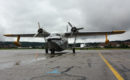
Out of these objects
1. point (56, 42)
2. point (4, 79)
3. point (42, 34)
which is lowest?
point (4, 79)

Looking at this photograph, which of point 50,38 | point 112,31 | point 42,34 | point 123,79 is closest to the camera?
point 123,79

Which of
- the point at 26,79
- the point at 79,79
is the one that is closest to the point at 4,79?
the point at 26,79

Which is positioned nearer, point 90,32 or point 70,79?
point 70,79

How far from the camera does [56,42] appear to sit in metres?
18.0

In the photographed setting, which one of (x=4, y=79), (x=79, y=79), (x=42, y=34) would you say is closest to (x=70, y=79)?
(x=79, y=79)

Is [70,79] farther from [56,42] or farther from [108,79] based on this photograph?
[56,42]

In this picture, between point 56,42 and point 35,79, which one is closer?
point 35,79

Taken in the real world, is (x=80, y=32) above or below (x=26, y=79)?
above

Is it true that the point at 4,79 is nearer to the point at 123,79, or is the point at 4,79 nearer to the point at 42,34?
the point at 123,79

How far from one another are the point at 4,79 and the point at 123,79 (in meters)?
4.01

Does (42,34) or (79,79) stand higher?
(42,34)

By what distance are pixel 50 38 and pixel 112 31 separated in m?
12.8

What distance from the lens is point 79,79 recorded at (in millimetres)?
4371

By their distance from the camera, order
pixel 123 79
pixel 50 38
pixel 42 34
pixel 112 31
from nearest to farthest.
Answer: pixel 123 79 → pixel 50 38 → pixel 42 34 → pixel 112 31
